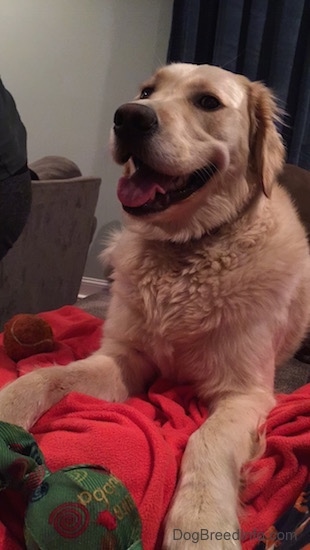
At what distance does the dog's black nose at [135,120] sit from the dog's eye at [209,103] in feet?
0.71

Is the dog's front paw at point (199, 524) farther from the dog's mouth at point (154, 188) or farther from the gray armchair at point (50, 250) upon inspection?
the gray armchair at point (50, 250)

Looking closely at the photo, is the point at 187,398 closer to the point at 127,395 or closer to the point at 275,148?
the point at 127,395

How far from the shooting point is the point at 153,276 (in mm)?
1318

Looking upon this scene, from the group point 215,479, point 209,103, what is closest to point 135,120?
point 209,103

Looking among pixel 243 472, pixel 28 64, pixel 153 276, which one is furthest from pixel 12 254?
pixel 28 64

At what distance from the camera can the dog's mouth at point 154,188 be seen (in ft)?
3.96

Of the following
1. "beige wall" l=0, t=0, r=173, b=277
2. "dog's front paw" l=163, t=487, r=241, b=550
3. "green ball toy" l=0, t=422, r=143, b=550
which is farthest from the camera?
"beige wall" l=0, t=0, r=173, b=277

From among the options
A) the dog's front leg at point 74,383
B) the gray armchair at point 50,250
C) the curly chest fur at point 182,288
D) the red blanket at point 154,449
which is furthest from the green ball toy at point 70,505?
the gray armchair at point 50,250

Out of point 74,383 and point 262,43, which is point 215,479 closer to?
point 74,383

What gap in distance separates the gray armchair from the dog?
31.1 inches

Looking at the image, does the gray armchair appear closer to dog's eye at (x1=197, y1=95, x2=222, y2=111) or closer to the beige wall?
dog's eye at (x1=197, y1=95, x2=222, y2=111)

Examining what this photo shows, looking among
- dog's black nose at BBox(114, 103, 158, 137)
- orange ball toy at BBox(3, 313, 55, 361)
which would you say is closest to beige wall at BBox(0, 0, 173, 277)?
orange ball toy at BBox(3, 313, 55, 361)

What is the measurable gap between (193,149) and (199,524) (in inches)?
31.9

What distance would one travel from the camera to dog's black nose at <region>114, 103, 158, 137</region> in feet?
3.69
